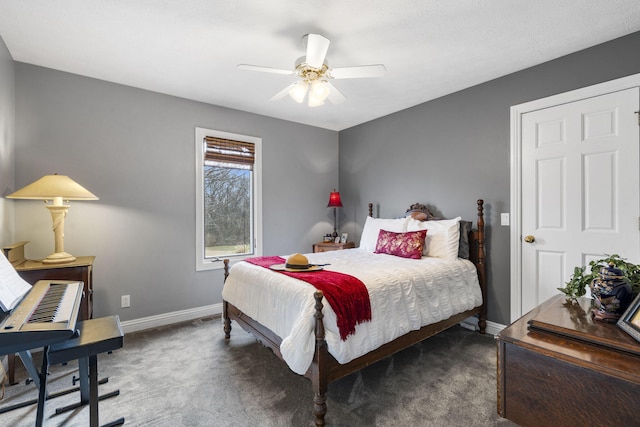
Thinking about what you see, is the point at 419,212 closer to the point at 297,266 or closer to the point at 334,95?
the point at 334,95

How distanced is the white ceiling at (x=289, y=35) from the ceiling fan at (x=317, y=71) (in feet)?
0.71

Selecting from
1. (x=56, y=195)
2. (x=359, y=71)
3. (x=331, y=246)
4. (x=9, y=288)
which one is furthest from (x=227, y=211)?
(x=359, y=71)

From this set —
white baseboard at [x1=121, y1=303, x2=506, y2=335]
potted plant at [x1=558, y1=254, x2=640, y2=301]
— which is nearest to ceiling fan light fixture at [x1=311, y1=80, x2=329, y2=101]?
potted plant at [x1=558, y1=254, x2=640, y2=301]

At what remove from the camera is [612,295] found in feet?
3.89

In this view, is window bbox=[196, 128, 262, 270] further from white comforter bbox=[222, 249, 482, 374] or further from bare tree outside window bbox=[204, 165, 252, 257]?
white comforter bbox=[222, 249, 482, 374]

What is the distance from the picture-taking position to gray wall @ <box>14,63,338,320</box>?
2709mm

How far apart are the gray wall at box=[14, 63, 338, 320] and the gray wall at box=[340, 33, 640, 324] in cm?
188

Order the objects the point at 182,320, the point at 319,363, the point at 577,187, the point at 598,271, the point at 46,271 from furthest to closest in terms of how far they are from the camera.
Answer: the point at 182,320
the point at 577,187
the point at 46,271
the point at 319,363
the point at 598,271

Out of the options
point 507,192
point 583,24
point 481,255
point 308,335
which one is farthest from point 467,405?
point 583,24

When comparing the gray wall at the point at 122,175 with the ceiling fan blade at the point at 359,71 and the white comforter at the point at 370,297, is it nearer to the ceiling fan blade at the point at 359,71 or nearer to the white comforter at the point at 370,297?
the white comforter at the point at 370,297

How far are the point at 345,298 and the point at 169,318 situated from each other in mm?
2392

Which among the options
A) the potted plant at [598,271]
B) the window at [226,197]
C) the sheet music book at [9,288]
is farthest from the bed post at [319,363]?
the window at [226,197]

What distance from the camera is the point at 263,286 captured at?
2.27 metres

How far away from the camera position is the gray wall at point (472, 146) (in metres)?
2.52
